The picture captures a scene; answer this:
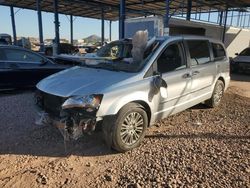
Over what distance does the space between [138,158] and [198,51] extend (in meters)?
2.87

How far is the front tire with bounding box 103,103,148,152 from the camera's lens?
414cm

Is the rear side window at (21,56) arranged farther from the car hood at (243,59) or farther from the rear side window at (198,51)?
the car hood at (243,59)

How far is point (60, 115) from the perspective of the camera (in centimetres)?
415

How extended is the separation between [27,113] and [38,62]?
279 centimetres

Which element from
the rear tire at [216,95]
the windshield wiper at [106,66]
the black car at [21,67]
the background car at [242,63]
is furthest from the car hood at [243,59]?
the windshield wiper at [106,66]

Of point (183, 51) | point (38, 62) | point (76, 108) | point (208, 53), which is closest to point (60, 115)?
point (76, 108)

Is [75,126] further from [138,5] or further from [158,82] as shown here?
[138,5]

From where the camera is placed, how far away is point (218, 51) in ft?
22.5

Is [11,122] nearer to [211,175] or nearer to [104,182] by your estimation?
[104,182]

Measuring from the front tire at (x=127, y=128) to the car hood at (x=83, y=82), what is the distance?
17.6 inches

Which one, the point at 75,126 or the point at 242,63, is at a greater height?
the point at 75,126

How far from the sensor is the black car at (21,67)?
8086 millimetres

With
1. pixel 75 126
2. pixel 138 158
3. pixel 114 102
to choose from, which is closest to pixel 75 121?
pixel 75 126

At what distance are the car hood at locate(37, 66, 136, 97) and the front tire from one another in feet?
1.47
